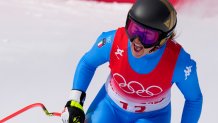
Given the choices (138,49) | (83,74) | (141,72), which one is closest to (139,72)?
(141,72)

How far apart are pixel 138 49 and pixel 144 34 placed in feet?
0.23

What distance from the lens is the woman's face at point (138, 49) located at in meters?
1.98

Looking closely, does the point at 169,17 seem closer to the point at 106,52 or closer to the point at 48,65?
the point at 106,52

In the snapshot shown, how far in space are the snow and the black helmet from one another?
1.04 m

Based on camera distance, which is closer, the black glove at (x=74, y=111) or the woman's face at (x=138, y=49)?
the woman's face at (x=138, y=49)

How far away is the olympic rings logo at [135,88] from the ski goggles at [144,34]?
204 millimetres

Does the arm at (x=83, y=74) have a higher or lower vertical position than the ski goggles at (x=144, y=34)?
lower

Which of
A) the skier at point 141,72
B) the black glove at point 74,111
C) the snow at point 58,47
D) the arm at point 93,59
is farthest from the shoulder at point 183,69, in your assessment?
the snow at point 58,47

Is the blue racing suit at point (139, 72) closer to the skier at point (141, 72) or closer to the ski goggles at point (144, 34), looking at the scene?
the skier at point (141, 72)

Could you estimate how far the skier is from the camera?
1.96 m

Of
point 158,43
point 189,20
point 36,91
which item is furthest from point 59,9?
point 158,43

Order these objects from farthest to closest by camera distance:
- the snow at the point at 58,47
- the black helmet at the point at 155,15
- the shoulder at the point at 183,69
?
the snow at the point at 58,47, the shoulder at the point at 183,69, the black helmet at the point at 155,15

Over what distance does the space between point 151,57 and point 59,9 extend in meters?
2.41

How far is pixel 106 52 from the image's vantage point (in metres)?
2.14
